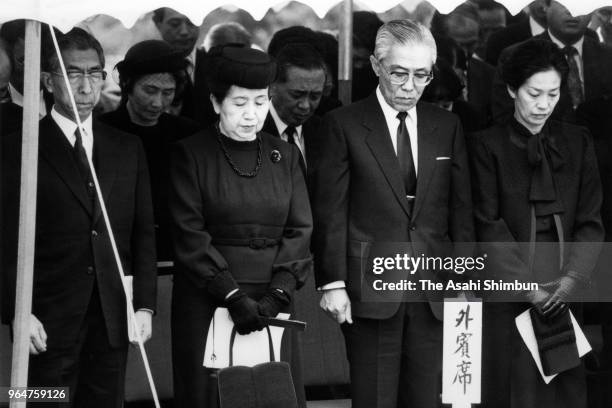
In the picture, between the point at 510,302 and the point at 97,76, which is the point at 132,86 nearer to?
the point at 97,76

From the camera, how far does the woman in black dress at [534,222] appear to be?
18.8 feet

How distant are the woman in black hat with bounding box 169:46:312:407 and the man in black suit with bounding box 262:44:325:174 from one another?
21.9 inches

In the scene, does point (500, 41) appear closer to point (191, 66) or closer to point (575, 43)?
point (575, 43)

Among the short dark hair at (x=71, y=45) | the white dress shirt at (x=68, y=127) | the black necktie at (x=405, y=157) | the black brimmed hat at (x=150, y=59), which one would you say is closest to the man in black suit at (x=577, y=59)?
the black necktie at (x=405, y=157)

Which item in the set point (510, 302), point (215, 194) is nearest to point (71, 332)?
point (215, 194)

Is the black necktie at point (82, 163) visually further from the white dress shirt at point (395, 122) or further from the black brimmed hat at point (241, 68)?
the white dress shirt at point (395, 122)

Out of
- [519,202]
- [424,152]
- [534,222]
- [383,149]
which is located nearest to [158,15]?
[383,149]

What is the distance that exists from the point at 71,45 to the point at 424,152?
5.26 ft

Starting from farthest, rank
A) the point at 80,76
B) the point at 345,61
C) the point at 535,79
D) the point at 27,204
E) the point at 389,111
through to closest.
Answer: the point at 345,61, the point at 535,79, the point at 389,111, the point at 80,76, the point at 27,204

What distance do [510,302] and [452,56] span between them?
1.29 metres

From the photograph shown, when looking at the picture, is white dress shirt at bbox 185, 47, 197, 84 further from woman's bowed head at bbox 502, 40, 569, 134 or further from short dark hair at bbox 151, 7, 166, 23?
woman's bowed head at bbox 502, 40, 569, 134

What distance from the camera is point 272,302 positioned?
521 centimetres

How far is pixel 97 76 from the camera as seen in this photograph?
5422 mm

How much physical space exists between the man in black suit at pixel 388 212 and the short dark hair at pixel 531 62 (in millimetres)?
456
